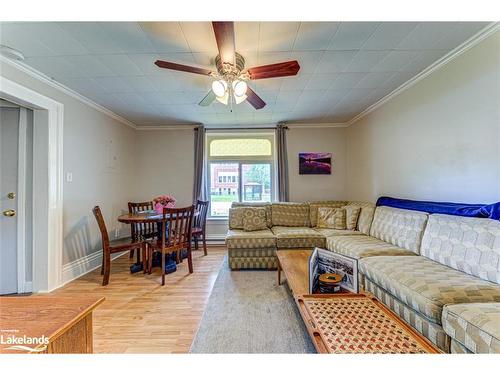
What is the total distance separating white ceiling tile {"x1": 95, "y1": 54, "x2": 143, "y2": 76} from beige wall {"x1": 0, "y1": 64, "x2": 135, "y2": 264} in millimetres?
872

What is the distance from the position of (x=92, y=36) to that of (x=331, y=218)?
3.66 metres

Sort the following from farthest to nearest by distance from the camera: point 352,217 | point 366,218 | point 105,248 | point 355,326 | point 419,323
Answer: point 352,217
point 366,218
point 105,248
point 419,323
point 355,326

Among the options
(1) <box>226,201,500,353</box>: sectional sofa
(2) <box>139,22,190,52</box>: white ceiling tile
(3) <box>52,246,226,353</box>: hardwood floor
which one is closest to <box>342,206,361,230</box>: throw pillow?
(1) <box>226,201,500,353</box>: sectional sofa

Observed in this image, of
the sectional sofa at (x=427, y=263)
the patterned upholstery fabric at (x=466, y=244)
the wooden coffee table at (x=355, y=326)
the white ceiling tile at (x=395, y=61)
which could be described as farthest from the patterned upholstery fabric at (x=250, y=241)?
the white ceiling tile at (x=395, y=61)

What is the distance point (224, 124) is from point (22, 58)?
2.90 metres

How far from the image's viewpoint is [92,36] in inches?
72.4

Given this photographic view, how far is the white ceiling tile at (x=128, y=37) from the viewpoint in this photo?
5.57ft

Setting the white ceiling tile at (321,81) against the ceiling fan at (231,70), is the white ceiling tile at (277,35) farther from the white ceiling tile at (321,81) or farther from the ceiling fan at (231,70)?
the white ceiling tile at (321,81)

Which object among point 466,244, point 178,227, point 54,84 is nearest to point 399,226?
point 466,244

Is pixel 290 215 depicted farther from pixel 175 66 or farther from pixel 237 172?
pixel 175 66

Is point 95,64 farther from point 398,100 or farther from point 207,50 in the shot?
point 398,100

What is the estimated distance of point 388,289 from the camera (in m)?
1.74

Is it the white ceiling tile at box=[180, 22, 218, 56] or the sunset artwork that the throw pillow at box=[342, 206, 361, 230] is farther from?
the white ceiling tile at box=[180, 22, 218, 56]
